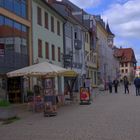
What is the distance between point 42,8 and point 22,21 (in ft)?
20.3

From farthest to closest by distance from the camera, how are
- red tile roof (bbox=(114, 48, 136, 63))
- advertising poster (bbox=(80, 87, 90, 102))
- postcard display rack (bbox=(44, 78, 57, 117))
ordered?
red tile roof (bbox=(114, 48, 136, 63)), advertising poster (bbox=(80, 87, 90, 102)), postcard display rack (bbox=(44, 78, 57, 117))

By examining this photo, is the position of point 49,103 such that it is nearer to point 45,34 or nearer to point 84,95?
point 84,95

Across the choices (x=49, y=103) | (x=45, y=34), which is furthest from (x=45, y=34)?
(x=49, y=103)

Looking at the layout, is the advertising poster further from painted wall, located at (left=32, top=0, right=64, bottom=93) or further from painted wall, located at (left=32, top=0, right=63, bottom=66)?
painted wall, located at (left=32, top=0, right=63, bottom=66)

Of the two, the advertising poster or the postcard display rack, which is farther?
the advertising poster

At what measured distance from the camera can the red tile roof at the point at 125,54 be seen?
157 m

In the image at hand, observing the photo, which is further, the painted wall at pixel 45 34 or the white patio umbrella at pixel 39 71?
the painted wall at pixel 45 34

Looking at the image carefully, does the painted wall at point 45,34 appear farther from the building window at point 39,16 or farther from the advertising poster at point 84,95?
the advertising poster at point 84,95

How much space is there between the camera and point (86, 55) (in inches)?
2692

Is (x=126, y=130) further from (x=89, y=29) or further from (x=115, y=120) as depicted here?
(x=89, y=29)

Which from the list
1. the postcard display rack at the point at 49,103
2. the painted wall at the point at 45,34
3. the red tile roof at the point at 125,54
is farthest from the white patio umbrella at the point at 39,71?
the red tile roof at the point at 125,54

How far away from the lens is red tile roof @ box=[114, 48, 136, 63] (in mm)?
156750

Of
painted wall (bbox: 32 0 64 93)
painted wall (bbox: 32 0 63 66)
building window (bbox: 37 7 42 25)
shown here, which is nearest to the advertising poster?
painted wall (bbox: 32 0 64 93)

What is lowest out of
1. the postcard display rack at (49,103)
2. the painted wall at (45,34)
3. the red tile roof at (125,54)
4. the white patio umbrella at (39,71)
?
the postcard display rack at (49,103)
